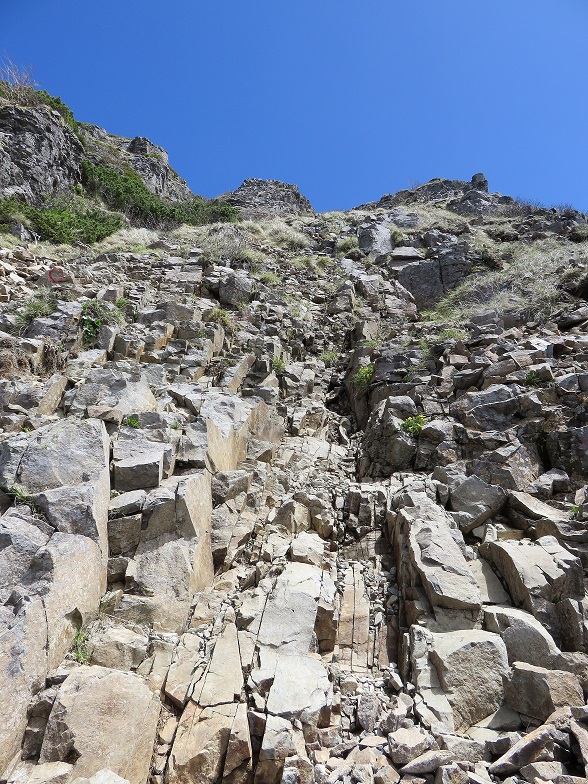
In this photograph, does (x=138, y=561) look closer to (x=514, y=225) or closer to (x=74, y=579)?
(x=74, y=579)

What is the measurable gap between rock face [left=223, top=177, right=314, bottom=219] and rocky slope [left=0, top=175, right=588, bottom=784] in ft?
73.4

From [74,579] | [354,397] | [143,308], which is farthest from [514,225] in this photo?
[74,579]

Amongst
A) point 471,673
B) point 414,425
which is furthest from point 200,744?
point 414,425

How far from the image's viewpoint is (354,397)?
1177 cm

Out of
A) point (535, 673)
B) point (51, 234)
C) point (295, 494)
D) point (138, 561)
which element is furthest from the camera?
point (51, 234)

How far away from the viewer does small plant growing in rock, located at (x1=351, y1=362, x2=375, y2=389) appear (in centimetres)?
1152

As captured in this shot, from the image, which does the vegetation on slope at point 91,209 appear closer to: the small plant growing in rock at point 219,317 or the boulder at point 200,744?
the small plant growing in rock at point 219,317

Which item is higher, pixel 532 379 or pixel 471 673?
pixel 532 379

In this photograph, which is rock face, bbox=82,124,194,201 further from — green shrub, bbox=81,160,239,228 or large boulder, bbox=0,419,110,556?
large boulder, bbox=0,419,110,556

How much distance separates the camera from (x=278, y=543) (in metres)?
6.52

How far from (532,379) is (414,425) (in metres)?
2.64

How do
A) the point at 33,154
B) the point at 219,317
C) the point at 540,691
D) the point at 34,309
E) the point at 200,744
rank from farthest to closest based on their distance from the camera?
the point at 33,154, the point at 219,317, the point at 34,309, the point at 540,691, the point at 200,744

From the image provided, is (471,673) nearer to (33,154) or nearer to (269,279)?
(269,279)

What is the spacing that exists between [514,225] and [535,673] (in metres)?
25.2
